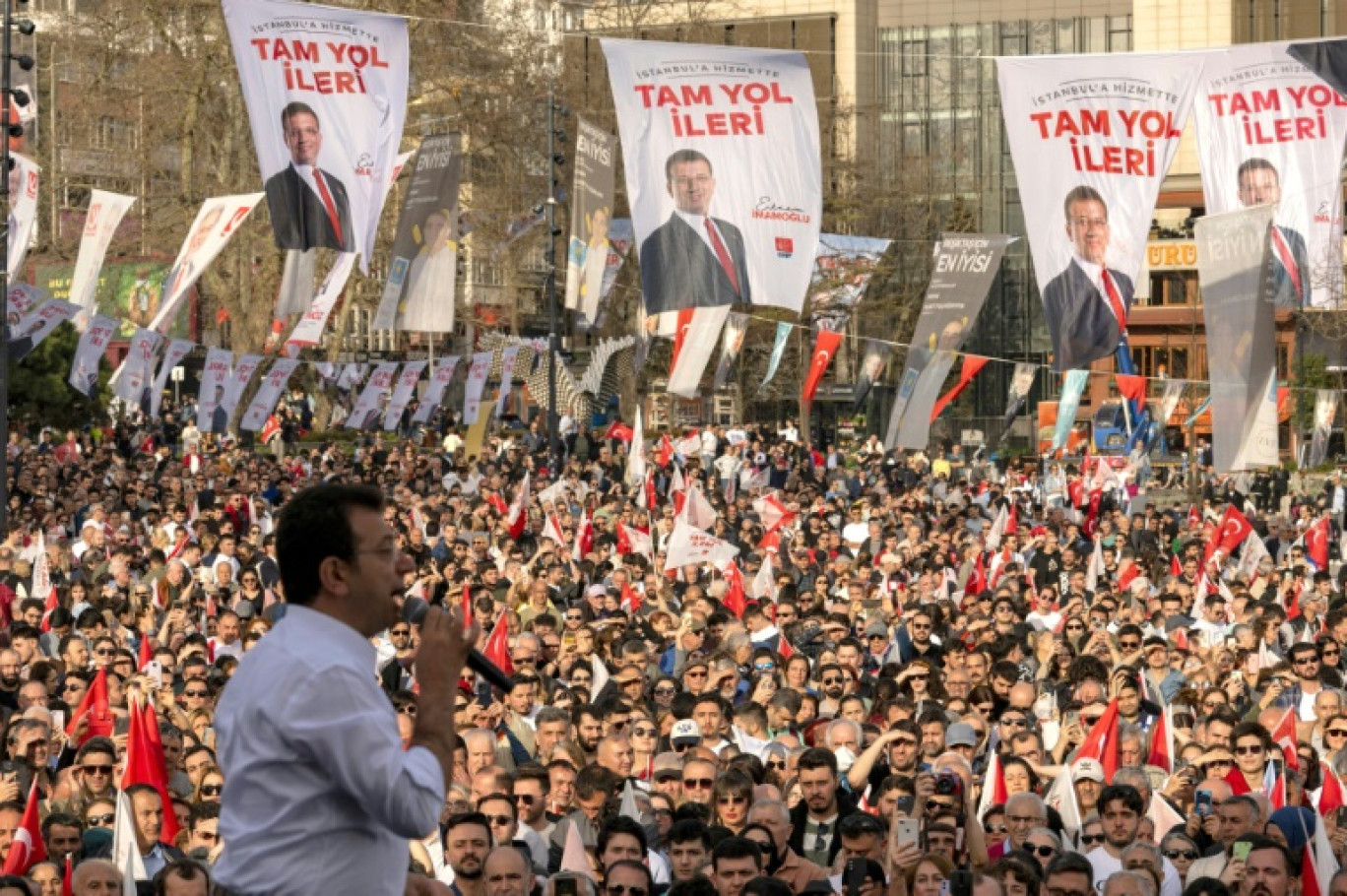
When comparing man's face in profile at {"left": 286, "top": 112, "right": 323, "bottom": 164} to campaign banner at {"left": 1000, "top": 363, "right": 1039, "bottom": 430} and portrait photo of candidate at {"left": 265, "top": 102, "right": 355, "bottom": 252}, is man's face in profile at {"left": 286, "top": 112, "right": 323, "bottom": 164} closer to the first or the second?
portrait photo of candidate at {"left": 265, "top": 102, "right": 355, "bottom": 252}

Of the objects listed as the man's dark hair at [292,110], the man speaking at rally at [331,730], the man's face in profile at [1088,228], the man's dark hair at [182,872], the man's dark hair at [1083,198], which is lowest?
the man's dark hair at [182,872]

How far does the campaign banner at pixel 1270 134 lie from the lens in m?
21.0

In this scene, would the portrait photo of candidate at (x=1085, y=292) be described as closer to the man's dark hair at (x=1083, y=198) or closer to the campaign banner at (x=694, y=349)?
the man's dark hair at (x=1083, y=198)

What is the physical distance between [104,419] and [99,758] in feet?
166

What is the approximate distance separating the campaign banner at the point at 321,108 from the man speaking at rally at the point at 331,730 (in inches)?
658

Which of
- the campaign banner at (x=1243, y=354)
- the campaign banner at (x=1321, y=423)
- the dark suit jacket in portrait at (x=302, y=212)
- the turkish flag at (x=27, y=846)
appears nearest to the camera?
the turkish flag at (x=27, y=846)

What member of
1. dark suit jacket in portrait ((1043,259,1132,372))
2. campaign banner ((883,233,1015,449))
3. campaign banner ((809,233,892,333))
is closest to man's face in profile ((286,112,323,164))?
dark suit jacket in portrait ((1043,259,1132,372))

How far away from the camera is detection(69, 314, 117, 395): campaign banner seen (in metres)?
34.1

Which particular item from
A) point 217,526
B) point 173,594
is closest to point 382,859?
point 173,594

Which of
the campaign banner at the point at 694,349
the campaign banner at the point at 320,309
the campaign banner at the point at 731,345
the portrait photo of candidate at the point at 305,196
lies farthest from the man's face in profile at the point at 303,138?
the campaign banner at the point at 731,345

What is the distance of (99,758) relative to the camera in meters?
10.7

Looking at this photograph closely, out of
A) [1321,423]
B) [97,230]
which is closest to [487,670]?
[97,230]

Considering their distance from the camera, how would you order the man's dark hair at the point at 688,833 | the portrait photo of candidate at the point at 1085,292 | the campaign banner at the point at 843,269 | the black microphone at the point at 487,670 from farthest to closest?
the campaign banner at the point at 843,269 → the portrait photo of candidate at the point at 1085,292 → the man's dark hair at the point at 688,833 → the black microphone at the point at 487,670

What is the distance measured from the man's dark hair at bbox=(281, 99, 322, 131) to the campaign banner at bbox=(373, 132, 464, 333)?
8266 millimetres
